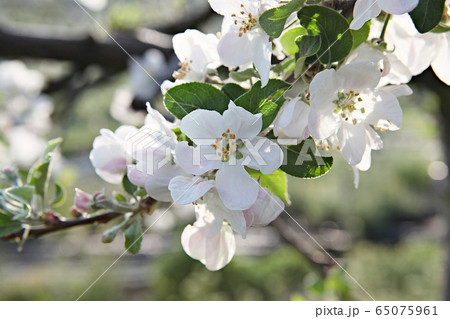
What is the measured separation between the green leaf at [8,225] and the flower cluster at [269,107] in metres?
0.23

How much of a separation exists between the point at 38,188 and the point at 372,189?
6.85 metres

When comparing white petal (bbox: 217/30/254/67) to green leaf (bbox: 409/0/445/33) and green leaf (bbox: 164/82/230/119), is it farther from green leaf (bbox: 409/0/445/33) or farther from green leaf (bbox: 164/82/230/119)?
green leaf (bbox: 409/0/445/33)

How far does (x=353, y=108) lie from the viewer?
572 millimetres

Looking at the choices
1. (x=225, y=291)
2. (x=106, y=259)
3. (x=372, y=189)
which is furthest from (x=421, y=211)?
(x=106, y=259)

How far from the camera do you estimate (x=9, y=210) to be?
0.73 m

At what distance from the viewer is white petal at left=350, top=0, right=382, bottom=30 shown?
1.62 ft

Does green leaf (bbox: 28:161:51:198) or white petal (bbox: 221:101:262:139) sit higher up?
white petal (bbox: 221:101:262:139)

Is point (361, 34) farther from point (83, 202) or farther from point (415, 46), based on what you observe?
point (83, 202)

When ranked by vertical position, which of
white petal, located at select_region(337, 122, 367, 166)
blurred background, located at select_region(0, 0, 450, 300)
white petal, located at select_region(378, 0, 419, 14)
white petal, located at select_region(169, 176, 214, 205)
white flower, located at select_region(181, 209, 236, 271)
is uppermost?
white petal, located at select_region(378, 0, 419, 14)

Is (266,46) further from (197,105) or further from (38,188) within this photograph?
(38,188)

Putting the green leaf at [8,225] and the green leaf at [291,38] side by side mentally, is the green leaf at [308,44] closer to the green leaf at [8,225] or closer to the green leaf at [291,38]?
the green leaf at [291,38]

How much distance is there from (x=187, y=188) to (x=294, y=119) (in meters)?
0.13

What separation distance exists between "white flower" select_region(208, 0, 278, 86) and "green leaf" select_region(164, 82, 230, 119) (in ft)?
0.12

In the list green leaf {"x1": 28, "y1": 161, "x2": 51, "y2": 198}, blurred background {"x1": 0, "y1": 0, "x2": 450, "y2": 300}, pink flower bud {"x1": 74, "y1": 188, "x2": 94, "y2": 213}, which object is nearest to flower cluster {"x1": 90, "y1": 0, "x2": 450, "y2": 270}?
pink flower bud {"x1": 74, "y1": 188, "x2": 94, "y2": 213}
